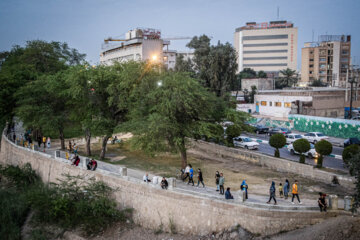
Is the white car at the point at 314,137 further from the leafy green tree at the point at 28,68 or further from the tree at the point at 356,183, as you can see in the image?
the leafy green tree at the point at 28,68

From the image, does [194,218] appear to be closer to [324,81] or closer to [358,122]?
[358,122]

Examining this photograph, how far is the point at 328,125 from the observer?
1704 inches

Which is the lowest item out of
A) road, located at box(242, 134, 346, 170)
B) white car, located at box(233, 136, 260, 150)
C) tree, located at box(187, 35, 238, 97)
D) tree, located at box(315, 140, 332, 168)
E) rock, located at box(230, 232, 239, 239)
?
rock, located at box(230, 232, 239, 239)

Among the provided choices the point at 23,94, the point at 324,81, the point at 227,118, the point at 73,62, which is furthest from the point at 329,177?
the point at 324,81

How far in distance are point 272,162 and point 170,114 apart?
997 cm

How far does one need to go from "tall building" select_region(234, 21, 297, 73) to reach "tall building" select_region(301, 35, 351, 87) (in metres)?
11.7

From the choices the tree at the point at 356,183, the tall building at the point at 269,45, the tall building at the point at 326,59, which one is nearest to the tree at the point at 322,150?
the tree at the point at 356,183

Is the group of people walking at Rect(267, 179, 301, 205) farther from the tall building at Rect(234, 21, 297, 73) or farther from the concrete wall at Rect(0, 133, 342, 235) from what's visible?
the tall building at Rect(234, 21, 297, 73)

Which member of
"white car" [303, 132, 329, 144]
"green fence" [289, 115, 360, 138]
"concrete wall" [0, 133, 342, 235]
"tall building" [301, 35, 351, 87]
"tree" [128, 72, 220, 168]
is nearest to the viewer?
"concrete wall" [0, 133, 342, 235]

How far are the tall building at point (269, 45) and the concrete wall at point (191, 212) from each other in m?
108

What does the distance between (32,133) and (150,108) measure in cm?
2384

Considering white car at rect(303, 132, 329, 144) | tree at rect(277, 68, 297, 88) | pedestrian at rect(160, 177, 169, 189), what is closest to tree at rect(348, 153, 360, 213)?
pedestrian at rect(160, 177, 169, 189)

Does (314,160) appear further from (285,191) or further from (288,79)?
(288,79)

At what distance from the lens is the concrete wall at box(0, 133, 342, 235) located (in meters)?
16.2
